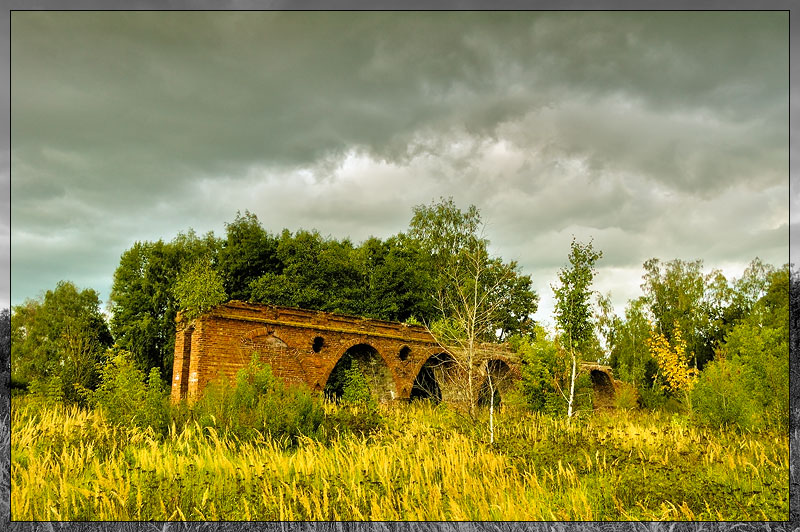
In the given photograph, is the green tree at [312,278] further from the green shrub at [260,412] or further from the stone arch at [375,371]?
the green shrub at [260,412]

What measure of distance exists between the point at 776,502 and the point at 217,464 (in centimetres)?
567

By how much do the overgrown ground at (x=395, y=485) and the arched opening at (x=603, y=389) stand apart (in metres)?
22.6

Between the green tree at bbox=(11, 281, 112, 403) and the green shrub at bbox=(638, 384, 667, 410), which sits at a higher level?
the green tree at bbox=(11, 281, 112, 403)

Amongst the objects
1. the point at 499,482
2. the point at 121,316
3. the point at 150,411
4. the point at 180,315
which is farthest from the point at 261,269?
the point at 499,482

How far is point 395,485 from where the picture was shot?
4895 millimetres

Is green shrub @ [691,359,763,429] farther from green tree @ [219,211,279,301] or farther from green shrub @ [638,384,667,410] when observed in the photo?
green tree @ [219,211,279,301]

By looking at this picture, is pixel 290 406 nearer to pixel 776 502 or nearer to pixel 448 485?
pixel 448 485

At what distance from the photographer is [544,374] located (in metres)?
15.6

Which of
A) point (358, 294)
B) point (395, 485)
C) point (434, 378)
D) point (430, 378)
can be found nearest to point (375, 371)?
point (434, 378)

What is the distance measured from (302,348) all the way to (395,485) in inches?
529

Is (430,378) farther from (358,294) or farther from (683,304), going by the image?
(683,304)

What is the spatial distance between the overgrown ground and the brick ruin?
6.00m

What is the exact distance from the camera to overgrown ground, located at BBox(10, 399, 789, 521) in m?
4.33

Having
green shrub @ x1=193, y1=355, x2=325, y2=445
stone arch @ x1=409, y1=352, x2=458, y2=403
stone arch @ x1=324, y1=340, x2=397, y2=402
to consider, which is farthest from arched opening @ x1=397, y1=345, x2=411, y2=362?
green shrub @ x1=193, y1=355, x2=325, y2=445
